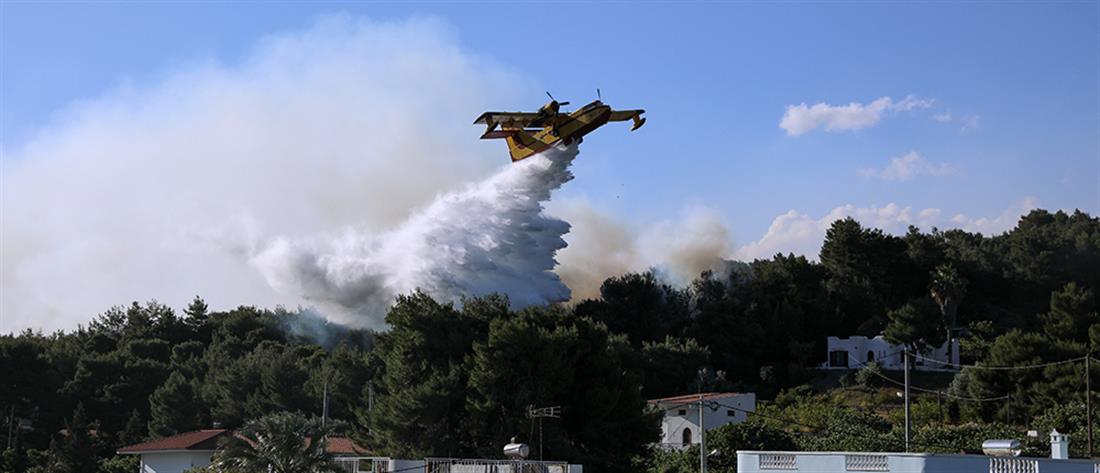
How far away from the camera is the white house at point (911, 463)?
1355 inches

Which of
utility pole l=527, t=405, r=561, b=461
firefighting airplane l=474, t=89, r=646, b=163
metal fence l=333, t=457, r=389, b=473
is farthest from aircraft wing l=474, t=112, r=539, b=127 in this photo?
metal fence l=333, t=457, r=389, b=473

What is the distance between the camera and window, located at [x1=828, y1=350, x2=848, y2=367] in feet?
384

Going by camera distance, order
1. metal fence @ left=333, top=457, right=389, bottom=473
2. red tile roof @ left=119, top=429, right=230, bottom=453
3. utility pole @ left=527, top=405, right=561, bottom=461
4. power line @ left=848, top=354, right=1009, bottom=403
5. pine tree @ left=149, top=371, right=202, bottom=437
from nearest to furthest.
→ metal fence @ left=333, top=457, right=389, bottom=473 → utility pole @ left=527, top=405, right=561, bottom=461 → red tile roof @ left=119, top=429, right=230, bottom=453 → power line @ left=848, top=354, right=1009, bottom=403 → pine tree @ left=149, top=371, right=202, bottom=437

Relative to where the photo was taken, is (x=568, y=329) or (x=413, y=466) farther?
(x=568, y=329)

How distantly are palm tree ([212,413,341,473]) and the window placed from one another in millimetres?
74583

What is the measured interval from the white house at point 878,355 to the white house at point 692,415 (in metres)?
23.8

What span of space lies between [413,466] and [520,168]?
187ft

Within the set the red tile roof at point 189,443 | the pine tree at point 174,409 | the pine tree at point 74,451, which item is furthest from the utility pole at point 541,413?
the pine tree at point 174,409

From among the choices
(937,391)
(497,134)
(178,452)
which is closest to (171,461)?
(178,452)

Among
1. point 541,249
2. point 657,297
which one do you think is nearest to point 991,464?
point 541,249

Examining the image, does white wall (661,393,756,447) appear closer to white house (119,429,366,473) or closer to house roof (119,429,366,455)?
house roof (119,429,366,455)

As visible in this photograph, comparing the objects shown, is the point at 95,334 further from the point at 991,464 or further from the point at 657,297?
the point at 991,464

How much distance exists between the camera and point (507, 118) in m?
82.6

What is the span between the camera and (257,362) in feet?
369
